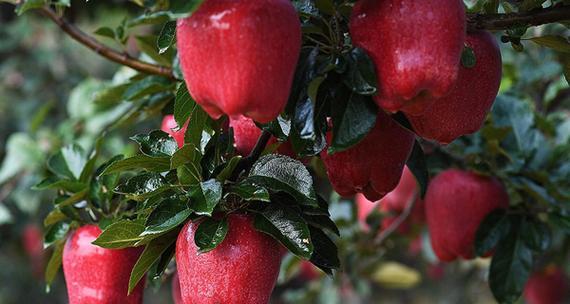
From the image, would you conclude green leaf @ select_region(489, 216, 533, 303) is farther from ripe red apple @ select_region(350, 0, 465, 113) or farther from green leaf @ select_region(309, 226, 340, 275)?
ripe red apple @ select_region(350, 0, 465, 113)

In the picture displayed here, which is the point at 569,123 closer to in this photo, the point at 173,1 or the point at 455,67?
the point at 455,67

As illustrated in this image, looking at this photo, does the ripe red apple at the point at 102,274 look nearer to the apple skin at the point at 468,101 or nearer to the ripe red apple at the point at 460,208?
the apple skin at the point at 468,101

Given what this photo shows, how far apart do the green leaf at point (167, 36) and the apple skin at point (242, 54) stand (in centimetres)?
9

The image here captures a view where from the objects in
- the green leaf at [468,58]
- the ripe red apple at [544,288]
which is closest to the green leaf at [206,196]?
the green leaf at [468,58]

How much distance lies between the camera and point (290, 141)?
71 centimetres

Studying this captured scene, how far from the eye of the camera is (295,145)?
69cm

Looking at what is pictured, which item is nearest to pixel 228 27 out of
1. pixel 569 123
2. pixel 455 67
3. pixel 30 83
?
pixel 455 67

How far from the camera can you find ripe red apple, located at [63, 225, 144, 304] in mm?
812

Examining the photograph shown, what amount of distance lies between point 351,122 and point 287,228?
0.10m

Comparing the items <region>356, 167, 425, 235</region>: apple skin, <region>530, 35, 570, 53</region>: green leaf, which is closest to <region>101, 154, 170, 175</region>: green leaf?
<region>530, 35, 570, 53</region>: green leaf

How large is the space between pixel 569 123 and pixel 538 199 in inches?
13.1

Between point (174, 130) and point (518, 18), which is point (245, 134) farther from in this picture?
point (518, 18)


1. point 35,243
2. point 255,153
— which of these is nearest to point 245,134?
point 255,153

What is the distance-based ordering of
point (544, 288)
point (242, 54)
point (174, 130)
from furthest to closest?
point (544, 288), point (174, 130), point (242, 54)
